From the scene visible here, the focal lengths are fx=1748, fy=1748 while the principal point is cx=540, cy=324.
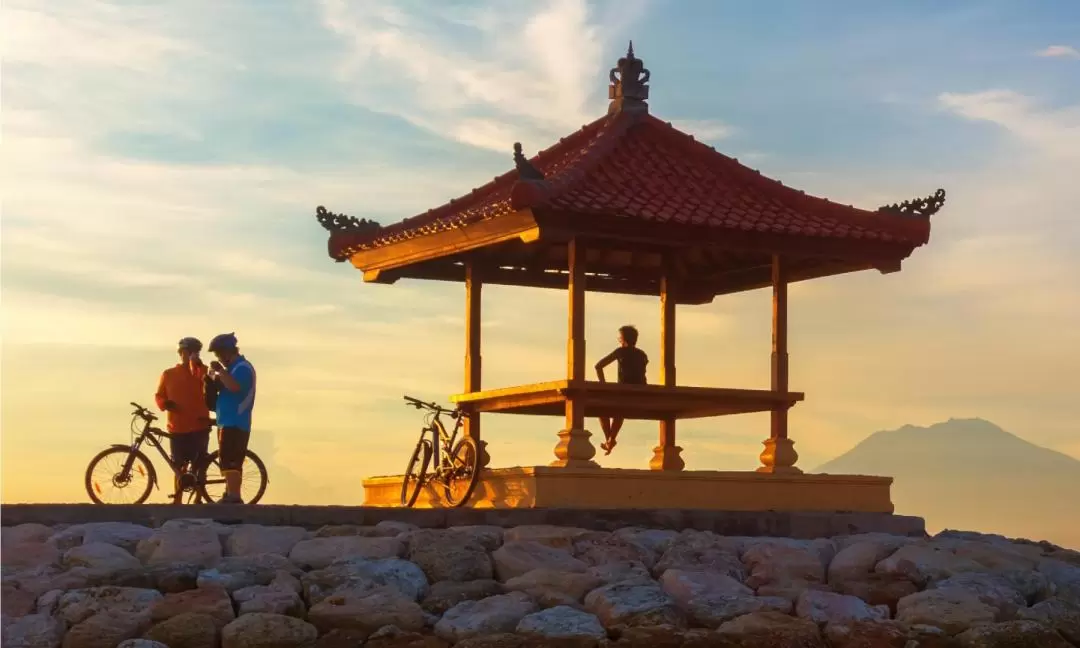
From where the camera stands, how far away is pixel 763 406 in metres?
18.0

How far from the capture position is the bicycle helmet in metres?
16.5

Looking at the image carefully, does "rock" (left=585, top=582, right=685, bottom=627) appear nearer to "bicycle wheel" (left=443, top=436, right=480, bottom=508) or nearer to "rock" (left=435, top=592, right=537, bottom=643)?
"rock" (left=435, top=592, right=537, bottom=643)

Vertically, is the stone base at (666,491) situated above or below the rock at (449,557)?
above

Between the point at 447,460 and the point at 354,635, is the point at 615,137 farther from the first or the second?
the point at 354,635

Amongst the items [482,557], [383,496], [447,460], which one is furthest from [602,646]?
[383,496]

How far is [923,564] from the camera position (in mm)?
14391

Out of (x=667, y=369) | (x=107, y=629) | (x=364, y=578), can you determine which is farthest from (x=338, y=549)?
(x=667, y=369)

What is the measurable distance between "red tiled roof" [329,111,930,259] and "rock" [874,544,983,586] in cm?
416

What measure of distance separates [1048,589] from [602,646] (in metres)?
4.58

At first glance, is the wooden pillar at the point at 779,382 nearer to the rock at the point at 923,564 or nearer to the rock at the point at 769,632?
the rock at the point at 923,564

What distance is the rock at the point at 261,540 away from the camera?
506 inches

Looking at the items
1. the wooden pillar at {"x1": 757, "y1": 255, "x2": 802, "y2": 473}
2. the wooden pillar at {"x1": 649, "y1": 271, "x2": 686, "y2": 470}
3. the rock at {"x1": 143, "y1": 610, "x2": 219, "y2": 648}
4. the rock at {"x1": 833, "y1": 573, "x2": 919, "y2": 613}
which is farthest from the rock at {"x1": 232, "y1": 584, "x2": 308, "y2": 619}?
the wooden pillar at {"x1": 649, "y1": 271, "x2": 686, "y2": 470}

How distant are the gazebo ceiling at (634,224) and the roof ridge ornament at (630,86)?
1 cm

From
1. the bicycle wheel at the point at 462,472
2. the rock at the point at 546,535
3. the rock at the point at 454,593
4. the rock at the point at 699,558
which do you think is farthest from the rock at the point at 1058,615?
the bicycle wheel at the point at 462,472
